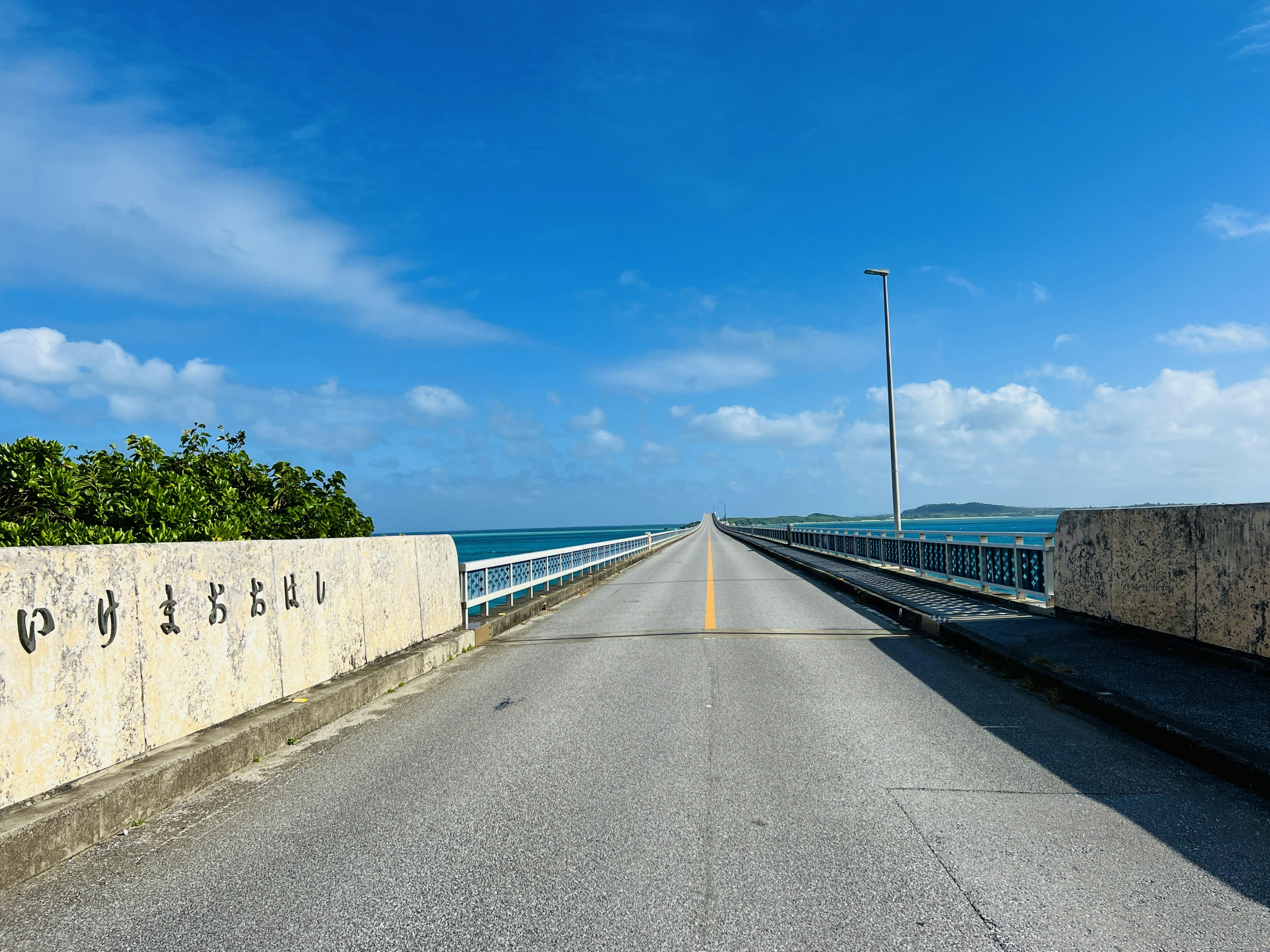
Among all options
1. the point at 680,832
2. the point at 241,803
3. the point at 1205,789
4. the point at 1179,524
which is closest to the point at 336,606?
the point at 241,803

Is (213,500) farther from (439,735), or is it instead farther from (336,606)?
(439,735)

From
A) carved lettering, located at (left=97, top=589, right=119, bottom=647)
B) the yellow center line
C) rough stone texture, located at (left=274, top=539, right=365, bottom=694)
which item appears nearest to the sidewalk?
the yellow center line

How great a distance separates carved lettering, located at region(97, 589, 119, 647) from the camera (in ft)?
15.2

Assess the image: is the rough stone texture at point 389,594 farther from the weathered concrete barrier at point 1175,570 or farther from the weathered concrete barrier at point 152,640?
the weathered concrete barrier at point 1175,570

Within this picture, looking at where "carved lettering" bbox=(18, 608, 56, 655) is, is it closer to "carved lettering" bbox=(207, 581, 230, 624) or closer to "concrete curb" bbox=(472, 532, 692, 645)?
"carved lettering" bbox=(207, 581, 230, 624)

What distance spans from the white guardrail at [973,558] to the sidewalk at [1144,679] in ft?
2.31

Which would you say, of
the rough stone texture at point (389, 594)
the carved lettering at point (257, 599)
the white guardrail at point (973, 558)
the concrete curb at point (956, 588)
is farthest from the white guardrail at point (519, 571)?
the white guardrail at point (973, 558)

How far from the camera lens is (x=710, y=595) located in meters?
18.3

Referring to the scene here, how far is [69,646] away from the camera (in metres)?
4.41

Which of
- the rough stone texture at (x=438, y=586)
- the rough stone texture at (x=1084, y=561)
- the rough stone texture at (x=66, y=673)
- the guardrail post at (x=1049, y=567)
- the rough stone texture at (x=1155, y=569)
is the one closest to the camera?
the rough stone texture at (x=66, y=673)

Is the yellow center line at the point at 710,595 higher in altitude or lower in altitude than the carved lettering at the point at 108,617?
lower

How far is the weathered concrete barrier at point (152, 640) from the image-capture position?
416cm

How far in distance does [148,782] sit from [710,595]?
14.6 metres

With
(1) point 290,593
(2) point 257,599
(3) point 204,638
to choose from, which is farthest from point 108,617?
(1) point 290,593
